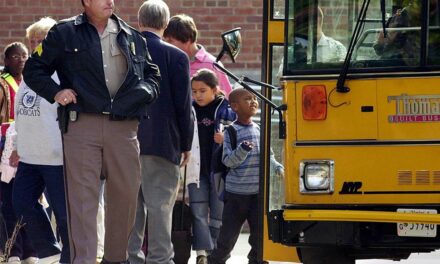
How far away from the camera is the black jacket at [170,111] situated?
30.3ft

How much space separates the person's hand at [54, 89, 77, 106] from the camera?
7.79 m

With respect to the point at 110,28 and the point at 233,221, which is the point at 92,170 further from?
the point at 233,221

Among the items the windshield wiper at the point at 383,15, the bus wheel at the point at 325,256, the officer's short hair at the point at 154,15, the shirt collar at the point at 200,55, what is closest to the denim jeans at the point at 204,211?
the shirt collar at the point at 200,55

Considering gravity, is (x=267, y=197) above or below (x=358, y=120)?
below

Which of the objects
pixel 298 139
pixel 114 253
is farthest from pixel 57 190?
pixel 298 139

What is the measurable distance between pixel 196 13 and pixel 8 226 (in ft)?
14.9

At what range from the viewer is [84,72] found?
792 centimetres

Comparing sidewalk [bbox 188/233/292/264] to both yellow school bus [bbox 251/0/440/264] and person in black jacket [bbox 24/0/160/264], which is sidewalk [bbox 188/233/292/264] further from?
person in black jacket [bbox 24/0/160/264]

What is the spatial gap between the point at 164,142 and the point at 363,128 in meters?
1.71

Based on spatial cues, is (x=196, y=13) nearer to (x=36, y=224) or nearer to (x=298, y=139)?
(x=36, y=224)

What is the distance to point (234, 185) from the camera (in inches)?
402

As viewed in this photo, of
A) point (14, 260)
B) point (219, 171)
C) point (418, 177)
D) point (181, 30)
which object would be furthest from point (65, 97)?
point (181, 30)

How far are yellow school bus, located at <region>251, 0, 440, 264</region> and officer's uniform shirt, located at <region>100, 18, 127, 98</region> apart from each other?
104 centimetres

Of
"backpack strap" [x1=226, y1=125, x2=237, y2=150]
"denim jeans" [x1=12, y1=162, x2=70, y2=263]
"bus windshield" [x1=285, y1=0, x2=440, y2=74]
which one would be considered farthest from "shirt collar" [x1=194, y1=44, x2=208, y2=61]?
"bus windshield" [x1=285, y1=0, x2=440, y2=74]
